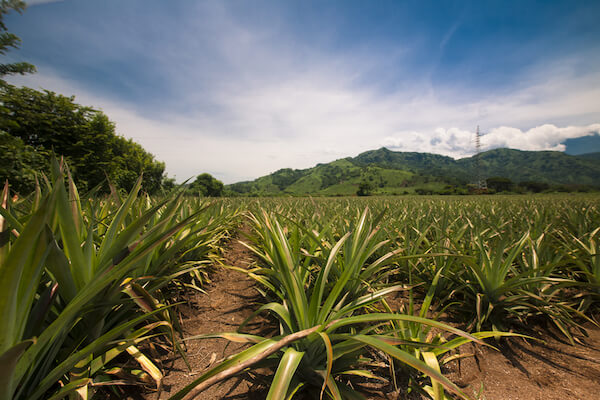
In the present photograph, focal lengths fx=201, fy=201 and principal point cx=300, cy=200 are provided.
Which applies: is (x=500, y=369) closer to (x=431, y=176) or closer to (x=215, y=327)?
(x=215, y=327)

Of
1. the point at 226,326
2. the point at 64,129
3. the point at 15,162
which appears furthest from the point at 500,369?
the point at 64,129

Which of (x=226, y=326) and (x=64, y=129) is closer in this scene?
(x=226, y=326)

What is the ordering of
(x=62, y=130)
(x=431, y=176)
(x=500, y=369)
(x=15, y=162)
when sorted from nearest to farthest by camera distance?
(x=500, y=369) → (x=15, y=162) → (x=62, y=130) → (x=431, y=176)

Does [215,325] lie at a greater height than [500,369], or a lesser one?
greater

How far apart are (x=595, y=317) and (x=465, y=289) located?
115 centimetres

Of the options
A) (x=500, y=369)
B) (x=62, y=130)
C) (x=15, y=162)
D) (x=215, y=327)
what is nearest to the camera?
(x=500, y=369)

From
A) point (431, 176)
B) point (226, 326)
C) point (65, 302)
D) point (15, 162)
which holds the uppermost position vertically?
point (15, 162)

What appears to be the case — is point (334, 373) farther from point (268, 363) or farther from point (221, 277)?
point (221, 277)

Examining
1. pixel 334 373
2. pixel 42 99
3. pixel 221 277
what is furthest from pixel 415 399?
pixel 42 99

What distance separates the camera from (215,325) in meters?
1.83

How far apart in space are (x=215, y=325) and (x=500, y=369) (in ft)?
7.21

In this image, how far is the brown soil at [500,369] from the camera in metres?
1.21

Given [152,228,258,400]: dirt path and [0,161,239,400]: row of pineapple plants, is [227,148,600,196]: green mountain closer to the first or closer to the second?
[152,228,258,400]: dirt path

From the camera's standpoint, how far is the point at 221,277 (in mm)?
2877
